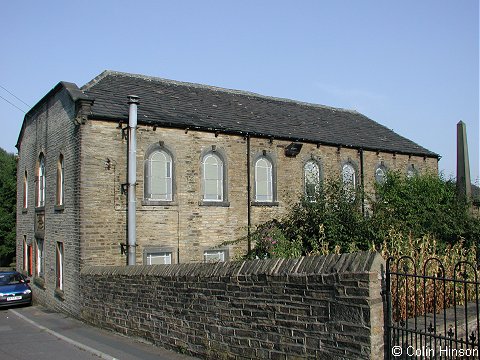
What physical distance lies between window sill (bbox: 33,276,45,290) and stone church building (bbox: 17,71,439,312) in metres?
0.09

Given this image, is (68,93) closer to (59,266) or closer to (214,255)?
(59,266)

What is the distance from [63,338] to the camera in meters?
11.9

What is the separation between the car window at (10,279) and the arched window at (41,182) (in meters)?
3.32

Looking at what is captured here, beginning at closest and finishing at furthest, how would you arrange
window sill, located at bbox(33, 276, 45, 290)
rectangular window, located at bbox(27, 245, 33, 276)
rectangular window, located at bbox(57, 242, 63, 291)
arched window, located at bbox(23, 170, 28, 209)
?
rectangular window, located at bbox(57, 242, 63, 291) → window sill, located at bbox(33, 276, 45, 290) → rectangular window, located at bbox(27, 245, 33, 276) → arched window, located at bbox(23, 170, 28, 209)

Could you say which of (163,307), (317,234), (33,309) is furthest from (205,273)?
(33,309)

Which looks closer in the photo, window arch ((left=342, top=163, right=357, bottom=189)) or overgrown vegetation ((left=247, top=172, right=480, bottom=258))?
overgrown vegetation ((left=247, top=172, right=480, bottom=258))

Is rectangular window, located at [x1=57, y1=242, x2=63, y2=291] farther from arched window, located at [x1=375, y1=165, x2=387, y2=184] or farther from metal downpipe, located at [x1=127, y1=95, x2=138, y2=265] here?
arched window, located at [x1=375, y1=165, x2=387, y2=184]

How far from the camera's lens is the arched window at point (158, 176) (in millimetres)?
16703

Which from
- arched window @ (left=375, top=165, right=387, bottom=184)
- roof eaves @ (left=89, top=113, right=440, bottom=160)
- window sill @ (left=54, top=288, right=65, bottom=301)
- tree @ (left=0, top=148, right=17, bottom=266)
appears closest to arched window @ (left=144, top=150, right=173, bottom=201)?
roof eaves @ (left=89, top=113, right=440, bottom=160)

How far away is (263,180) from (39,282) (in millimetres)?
10176

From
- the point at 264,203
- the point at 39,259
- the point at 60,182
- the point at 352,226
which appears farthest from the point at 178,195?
the point at 39,259

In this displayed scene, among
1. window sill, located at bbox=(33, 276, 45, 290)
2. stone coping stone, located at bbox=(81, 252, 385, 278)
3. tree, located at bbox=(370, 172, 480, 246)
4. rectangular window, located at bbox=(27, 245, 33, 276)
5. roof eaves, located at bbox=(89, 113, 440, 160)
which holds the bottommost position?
window sill, located at bbox=(33, 276, 45, 290)

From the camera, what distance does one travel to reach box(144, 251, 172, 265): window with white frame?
53.6 ft

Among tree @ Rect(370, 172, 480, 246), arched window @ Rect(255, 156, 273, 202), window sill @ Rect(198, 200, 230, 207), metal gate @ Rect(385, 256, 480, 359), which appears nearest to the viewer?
metal gate @ Rect(385, 256, 480, 359)
